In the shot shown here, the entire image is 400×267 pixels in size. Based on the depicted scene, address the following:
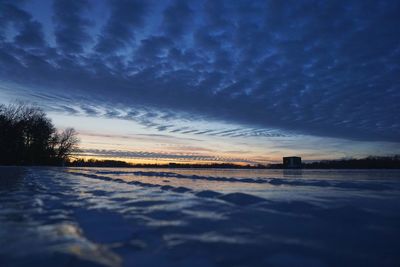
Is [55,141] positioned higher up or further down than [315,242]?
higher up

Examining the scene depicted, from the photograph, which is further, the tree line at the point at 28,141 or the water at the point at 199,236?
the tree line at the point at 28,141

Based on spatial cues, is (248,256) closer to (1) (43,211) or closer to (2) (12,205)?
(1) (43,211)

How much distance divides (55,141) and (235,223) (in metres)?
79.3

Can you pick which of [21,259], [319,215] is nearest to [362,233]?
[319,215]

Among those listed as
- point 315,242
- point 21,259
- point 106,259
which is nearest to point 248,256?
→ point 315,242

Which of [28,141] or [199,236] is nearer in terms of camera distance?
[199,236]

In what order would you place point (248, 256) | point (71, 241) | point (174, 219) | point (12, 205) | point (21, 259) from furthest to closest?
point (12, 205), point (174, 219), point (71, 241), point (248, 256), point (21, 259)

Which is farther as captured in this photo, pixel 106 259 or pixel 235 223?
pixel 235 223

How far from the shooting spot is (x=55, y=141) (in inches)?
2847

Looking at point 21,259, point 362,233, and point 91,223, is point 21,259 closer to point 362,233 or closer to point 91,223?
point 91,223

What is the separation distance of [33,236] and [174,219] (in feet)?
5.39

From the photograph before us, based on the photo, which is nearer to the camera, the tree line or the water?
the water

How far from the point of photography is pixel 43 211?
13.2 ft

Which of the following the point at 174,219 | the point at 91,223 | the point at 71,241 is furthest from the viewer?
the point at 174,219
